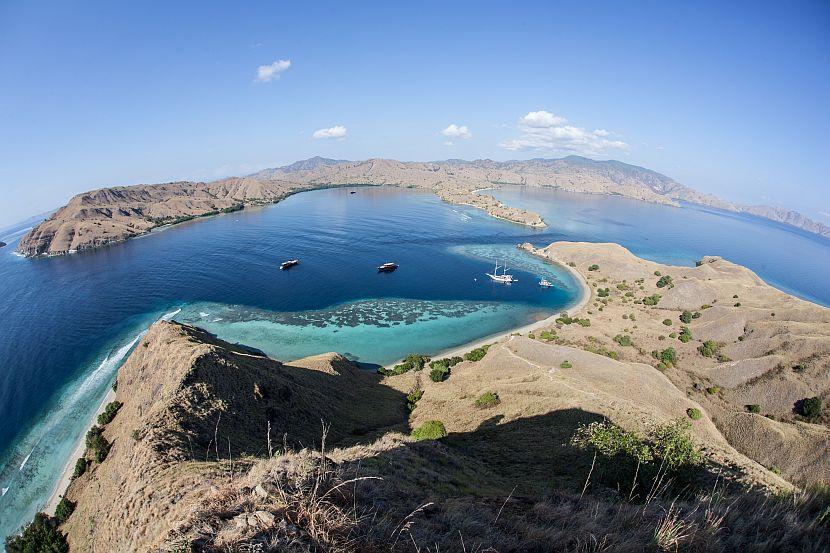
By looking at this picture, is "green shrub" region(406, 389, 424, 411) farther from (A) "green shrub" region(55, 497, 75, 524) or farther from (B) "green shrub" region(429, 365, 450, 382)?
(A) "green shrub" region(55, 497, 75, 524)

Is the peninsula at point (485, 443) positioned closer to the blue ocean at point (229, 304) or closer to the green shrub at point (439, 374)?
the green shrub at point (439, 374)

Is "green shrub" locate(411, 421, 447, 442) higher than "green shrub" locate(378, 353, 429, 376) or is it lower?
higher

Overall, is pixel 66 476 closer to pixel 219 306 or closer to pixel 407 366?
pixel 407 366

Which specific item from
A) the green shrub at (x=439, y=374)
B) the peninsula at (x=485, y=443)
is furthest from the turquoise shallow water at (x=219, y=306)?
the green shrub at (x=439, y=374)

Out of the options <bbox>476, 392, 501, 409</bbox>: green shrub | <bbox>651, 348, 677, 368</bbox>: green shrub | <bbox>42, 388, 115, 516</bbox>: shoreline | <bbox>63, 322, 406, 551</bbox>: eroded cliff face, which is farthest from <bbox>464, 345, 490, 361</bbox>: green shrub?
<bbox>42, 388, 115, 516</bbox>: shoreline

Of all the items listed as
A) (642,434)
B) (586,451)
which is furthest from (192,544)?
(642,434)

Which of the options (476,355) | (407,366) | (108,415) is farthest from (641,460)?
(108,415)
